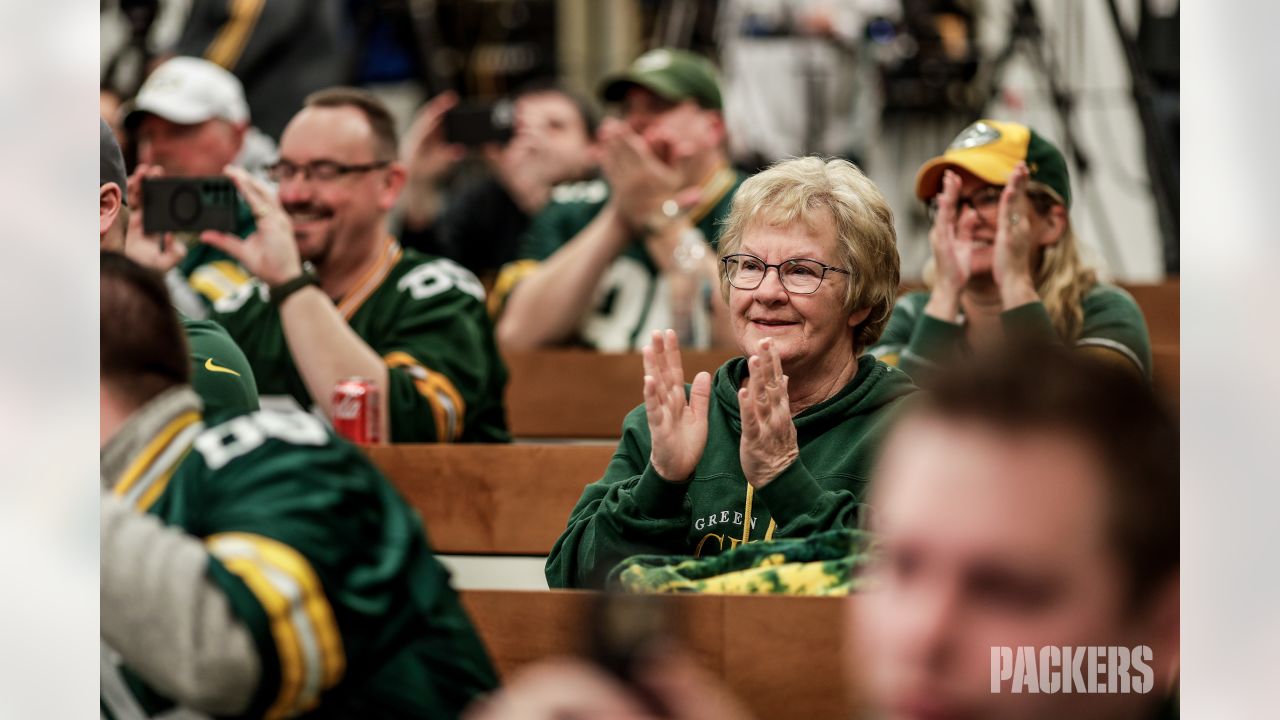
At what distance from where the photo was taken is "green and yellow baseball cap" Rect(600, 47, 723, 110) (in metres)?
4.30

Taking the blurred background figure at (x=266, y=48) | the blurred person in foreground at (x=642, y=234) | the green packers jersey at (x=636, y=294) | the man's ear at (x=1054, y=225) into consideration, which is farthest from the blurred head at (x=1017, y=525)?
the blurred background figure at (x=266, y=48)

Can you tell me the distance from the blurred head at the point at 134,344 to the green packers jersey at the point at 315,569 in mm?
87

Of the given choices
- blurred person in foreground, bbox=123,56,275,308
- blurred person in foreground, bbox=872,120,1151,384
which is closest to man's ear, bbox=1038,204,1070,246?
blurred person in foreground, bbox=872,120,1151,384

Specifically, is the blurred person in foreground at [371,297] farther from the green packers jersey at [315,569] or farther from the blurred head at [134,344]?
the green packers jersey at [315,569]

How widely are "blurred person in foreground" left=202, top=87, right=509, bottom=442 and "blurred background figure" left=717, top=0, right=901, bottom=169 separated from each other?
3.38 m

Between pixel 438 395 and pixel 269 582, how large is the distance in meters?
1.85

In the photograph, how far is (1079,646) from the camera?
1.16 meters

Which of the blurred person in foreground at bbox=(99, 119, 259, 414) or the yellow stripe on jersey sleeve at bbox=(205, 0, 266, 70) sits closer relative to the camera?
the blurred person in foreground at bbox=(99, 119, 259, 414)

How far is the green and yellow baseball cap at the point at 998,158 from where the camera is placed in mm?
2795

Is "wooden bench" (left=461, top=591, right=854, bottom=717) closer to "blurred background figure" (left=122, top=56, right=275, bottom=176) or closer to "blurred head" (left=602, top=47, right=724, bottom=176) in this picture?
"blurred background figure" (left=122, top=56, right=275, bottom=176)
